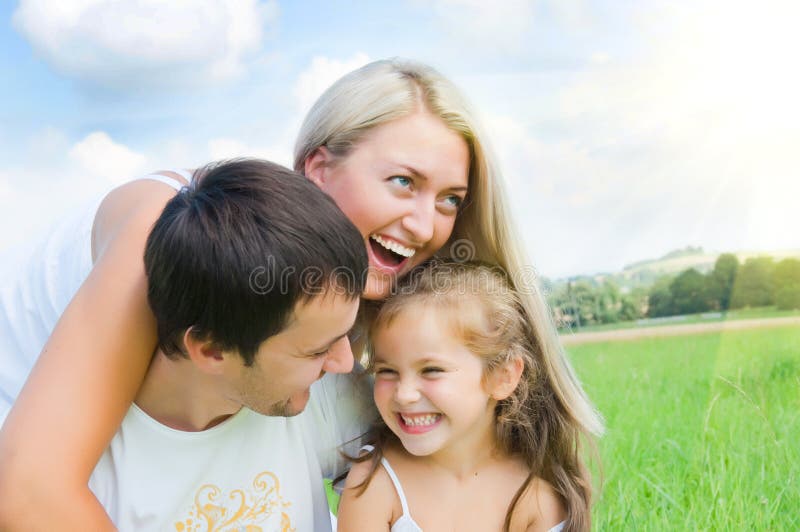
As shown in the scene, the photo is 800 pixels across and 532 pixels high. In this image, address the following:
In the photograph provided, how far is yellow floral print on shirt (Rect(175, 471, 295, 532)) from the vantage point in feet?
8.16

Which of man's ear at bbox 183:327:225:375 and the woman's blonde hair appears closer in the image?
man's ear at bbox 183:327:225:375

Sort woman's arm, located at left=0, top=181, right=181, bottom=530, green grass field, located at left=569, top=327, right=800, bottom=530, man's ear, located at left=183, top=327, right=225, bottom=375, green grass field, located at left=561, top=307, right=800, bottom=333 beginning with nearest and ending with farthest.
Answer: woman's arm, located at left=0, top=181, right=181, bottom=530 < man's ear, located at left=183, top=327, right=225, bottom=375 < green grass field, located at left=569, top=327, right=800, bottom=530 < green grass field, located at left=561, top=307, right=800, bottom=333

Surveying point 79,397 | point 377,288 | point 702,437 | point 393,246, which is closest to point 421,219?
point 393,246

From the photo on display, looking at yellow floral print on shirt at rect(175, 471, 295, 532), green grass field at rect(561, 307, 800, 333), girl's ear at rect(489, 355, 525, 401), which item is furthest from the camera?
green grass field at rect(561, 307, 800, 333)

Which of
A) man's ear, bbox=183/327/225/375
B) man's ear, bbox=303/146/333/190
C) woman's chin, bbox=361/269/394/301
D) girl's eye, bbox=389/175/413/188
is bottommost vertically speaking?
man's ear, bbox=183/327/225/375

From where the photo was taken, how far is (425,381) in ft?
8.61

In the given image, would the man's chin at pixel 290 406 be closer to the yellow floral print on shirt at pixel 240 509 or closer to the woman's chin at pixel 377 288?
the yellow floral print on shirt at pixel 240 509

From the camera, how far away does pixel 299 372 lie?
2322 millimetres

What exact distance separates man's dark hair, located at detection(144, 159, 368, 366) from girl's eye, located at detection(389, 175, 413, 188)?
2.10ft

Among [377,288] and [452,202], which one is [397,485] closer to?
[377,288]

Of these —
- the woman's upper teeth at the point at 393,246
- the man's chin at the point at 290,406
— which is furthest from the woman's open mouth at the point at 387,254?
the man's chin at the point at 290,406

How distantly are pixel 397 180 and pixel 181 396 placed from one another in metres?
1.03

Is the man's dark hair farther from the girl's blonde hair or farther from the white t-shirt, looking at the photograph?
the girl's blonde hair

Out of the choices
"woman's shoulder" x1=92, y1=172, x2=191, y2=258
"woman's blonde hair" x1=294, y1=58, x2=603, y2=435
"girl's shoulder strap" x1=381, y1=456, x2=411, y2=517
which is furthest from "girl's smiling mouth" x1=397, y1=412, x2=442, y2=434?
"woman's shoulder" x1=92, y1=172, x2=191, y2=258
